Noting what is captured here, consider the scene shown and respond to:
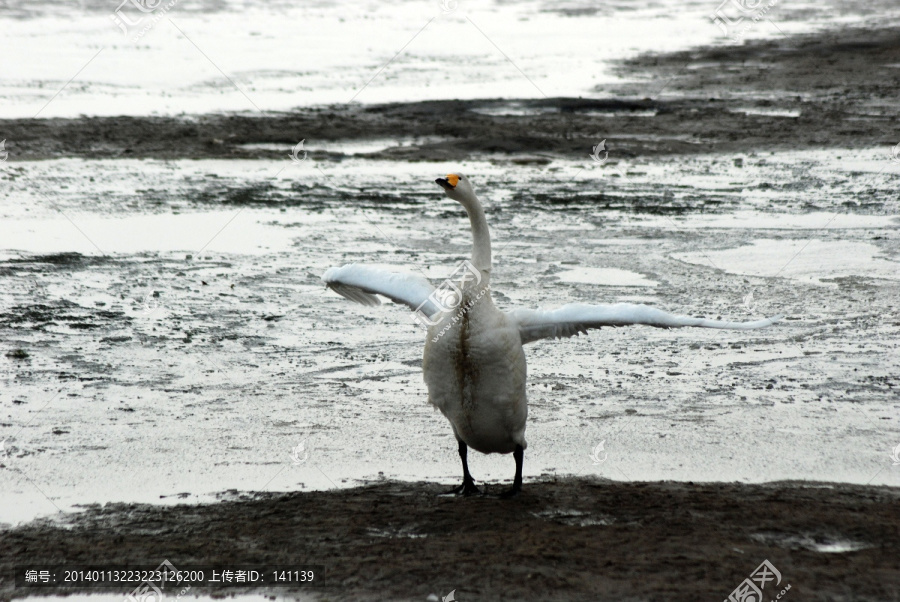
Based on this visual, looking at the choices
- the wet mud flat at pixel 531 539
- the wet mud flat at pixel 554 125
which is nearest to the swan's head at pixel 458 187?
the wet mud flat at pixel 531 539

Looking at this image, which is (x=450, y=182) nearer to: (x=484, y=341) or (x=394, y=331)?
(x=484, y=341)

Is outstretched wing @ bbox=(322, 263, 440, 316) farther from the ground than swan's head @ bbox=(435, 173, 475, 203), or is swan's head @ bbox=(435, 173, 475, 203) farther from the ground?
swan's head @ bbox=(435, 173, 475, 203)

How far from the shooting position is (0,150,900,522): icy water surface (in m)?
6.89

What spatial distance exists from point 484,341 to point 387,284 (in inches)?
49.7

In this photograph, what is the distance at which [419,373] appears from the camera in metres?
8.39

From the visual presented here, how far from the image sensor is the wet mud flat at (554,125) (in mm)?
17031

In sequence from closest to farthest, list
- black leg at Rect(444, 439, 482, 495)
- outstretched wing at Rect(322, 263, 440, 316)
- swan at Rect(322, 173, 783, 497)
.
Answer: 1. swan at Rect(322, 173, 783, 497)
2. black leg at Rect(444, 439, 482, 495)
3. outstretched wing at Rect(322, 263, 440, 316)

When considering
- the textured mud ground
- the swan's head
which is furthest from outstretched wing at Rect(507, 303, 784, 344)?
the textured mud ground

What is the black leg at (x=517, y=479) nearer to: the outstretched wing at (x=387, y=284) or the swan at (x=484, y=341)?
the swan at (x=484, y=341)

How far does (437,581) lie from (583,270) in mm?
6245

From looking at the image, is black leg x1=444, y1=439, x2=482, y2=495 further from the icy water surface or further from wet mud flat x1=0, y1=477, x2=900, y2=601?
the icy water surface

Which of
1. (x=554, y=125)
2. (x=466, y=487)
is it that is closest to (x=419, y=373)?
(x=466, y=487)

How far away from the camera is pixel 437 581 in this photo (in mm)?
5082

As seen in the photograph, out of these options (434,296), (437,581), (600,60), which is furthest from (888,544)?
(600,60)
